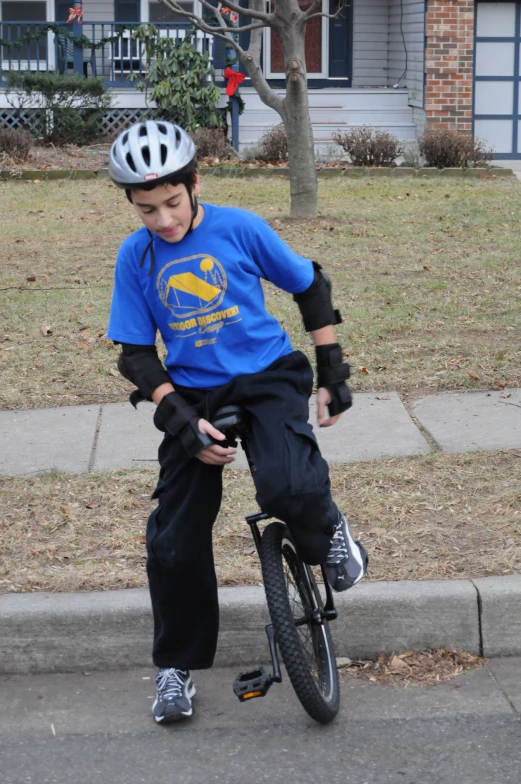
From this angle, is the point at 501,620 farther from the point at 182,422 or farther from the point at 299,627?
the point at 182,422

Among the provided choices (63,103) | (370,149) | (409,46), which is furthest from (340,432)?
(409,46)

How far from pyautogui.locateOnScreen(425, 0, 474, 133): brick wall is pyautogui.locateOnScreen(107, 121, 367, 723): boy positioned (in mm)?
15932

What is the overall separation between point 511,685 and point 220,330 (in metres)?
1.67

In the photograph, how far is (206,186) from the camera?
46.4ft

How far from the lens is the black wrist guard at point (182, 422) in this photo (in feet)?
10.6

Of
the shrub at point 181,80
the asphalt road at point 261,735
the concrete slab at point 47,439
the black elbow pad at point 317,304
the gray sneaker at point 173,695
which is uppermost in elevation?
the shrub at point 181,80

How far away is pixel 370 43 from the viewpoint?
69.6 ft

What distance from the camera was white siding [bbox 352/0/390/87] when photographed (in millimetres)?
21078

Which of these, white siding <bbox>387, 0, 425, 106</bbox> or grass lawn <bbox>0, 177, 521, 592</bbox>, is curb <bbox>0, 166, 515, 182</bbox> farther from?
white siding <bbox>387, 0, 425, 106</bbox>

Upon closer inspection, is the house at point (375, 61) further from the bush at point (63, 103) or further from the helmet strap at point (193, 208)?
the helmet strap at point (193, 208)

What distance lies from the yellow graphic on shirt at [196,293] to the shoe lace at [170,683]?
1.17 meters

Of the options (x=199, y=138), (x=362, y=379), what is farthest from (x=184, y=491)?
(x=199, y=138)

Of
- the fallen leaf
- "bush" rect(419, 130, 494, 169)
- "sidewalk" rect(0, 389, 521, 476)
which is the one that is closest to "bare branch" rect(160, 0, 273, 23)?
"sidewalk" rect(0, 389, 521, 476)

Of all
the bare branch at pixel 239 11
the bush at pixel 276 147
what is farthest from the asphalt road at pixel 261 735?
the bush at pixel 276 147
